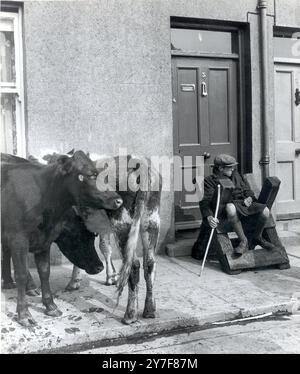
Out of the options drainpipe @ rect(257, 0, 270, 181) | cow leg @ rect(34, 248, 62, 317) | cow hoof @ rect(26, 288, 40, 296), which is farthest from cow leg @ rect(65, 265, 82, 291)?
drainpipe @ rect(257, 0, 270, 181)

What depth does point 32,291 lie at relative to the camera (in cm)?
574

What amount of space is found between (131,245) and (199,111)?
3.82m

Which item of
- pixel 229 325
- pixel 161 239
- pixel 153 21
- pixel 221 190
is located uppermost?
pixel 153 21

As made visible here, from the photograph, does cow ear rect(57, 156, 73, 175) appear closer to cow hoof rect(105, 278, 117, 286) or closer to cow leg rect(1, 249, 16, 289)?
cow leg rect(1, 249, 16, 289)

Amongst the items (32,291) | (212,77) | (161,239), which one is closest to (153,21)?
(212,77)

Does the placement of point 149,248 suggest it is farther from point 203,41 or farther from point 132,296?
point 203,41

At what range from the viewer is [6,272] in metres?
5.89

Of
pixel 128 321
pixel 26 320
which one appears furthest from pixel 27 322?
pixel 128 321

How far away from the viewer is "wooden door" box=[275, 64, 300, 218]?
8641 mm

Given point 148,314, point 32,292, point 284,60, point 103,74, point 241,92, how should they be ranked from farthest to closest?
point 284,60
point 241,92
point 103,74
point 32,292
point 148,314

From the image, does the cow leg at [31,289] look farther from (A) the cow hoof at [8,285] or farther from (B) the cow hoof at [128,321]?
(B) the cow hoof at [128,321]

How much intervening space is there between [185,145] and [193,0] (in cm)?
212

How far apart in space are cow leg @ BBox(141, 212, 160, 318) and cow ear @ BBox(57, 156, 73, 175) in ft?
2.77
